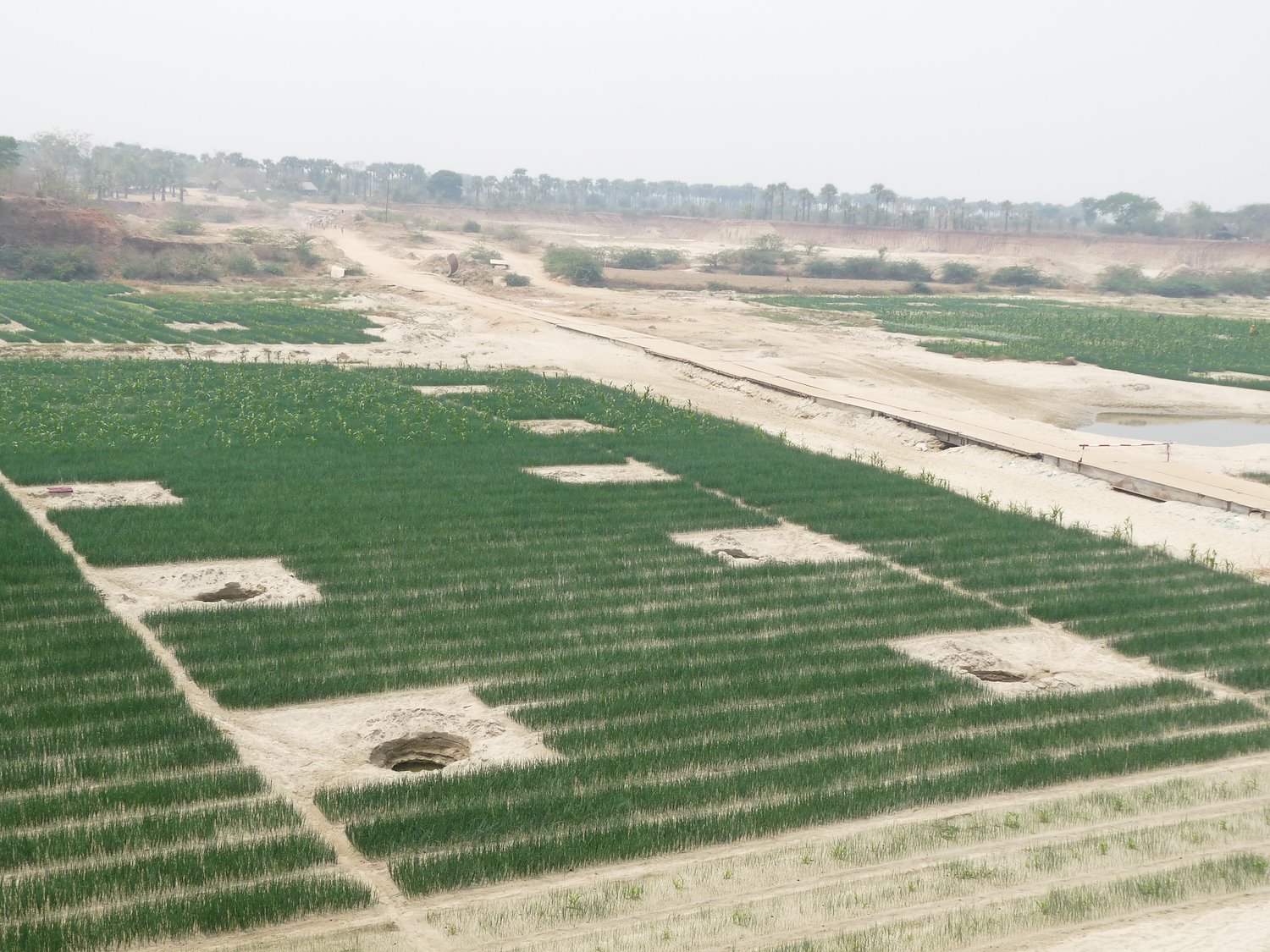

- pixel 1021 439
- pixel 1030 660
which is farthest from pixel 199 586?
pixel 1021 439

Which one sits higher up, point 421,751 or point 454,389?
point 454,389

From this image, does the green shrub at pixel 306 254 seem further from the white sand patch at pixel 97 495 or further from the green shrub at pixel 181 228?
the white sand patch at pixel 97 495

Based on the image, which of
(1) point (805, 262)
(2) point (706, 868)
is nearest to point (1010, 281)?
(1) point (805, 262)

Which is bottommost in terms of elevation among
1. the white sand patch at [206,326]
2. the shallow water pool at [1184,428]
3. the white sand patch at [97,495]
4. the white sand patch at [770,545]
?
the white sand patch at [770,545]

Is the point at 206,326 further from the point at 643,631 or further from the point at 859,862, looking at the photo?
the point at 859,862

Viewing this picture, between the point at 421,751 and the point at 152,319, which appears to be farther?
the point at 152,319

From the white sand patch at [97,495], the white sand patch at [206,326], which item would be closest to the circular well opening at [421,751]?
the white sand patch at [97,495]
